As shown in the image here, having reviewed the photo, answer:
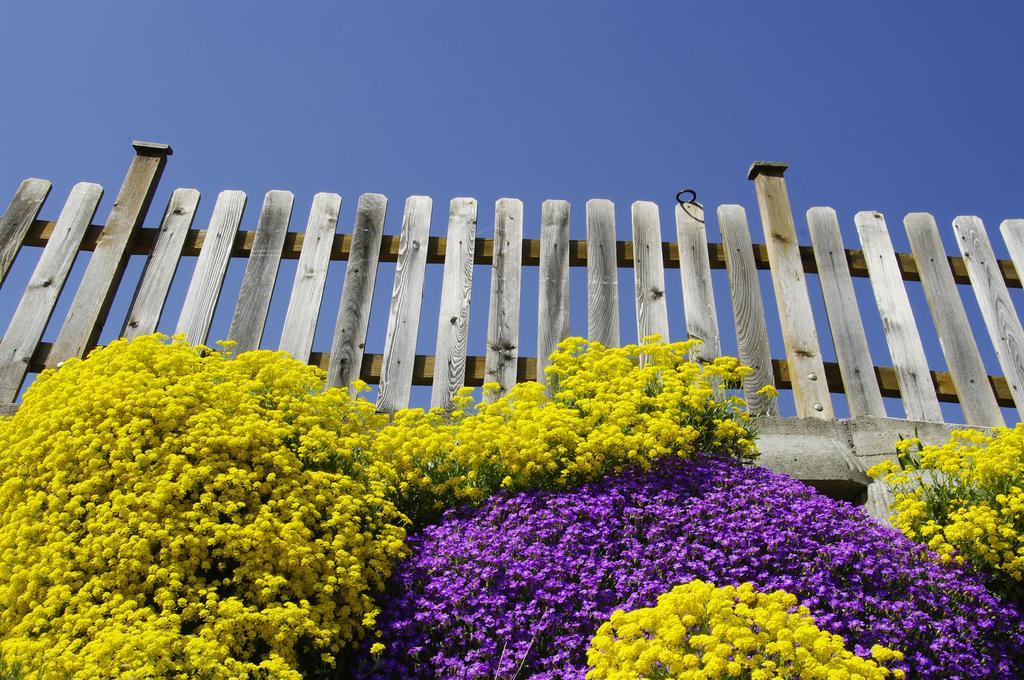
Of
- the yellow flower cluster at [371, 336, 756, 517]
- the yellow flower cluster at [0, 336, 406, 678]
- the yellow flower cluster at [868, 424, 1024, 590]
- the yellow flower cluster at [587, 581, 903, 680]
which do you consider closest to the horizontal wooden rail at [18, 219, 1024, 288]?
the yellow flower cluster at [371, 336, 756, 517]

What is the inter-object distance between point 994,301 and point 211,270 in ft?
16.7

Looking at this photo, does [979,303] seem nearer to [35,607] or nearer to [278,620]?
[278,620]

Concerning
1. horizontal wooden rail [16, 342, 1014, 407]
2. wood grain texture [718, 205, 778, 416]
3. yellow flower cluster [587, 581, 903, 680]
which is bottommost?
yellow flower cluster [587, 581, 903, 680]

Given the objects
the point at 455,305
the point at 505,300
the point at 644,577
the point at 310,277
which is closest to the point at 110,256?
the point at 310,277

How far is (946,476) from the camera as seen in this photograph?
3984 mm

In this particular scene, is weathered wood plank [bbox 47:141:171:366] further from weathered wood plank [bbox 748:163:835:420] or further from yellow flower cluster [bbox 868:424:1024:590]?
yellow flower cluster [bbox 868:424:1024:590]

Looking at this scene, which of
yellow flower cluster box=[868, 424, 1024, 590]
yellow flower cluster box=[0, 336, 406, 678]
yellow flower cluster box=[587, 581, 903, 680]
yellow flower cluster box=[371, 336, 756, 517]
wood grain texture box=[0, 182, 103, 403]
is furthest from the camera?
wood grain texture box=[0, 182, 103, 403]

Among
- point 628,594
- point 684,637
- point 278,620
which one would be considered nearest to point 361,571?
point 278,620

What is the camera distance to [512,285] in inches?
202

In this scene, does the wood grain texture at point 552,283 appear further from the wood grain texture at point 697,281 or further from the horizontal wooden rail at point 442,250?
the wood grain texture at point 697,281

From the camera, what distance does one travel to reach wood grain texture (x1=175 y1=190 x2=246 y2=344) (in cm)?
501

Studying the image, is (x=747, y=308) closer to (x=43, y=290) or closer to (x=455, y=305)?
(x=455, y=305)

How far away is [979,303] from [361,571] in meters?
4.48

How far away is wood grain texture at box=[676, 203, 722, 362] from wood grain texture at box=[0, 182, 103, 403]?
3.90 metres
